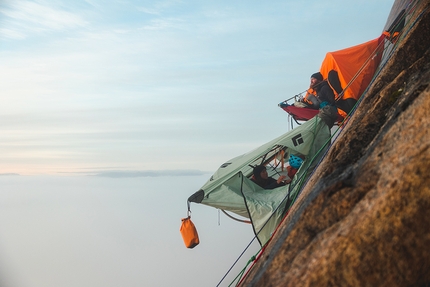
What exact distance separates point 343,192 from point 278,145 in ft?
22.9

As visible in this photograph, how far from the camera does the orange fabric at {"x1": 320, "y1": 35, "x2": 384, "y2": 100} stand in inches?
530

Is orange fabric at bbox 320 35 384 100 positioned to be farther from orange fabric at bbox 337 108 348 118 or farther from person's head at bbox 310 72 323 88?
orange fabric at bbox 337 108 348 118

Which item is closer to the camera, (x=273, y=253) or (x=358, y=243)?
(x=358, y=243)

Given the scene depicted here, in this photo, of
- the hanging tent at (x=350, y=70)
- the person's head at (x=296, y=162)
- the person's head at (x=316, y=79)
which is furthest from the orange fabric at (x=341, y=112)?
the person's head at (x=296, y=162)

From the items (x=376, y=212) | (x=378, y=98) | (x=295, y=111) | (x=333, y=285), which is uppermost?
(x=295, y=111)

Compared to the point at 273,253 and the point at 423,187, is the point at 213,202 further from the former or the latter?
the point at 423,187

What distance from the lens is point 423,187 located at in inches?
200

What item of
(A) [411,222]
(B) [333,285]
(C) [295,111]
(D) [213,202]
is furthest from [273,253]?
(C) [295,111]

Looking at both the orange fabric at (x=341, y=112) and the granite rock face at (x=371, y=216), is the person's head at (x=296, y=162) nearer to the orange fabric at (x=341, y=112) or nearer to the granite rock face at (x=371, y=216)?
the orange fabric at (x=341, y=112)

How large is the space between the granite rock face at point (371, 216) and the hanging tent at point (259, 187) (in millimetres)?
4704

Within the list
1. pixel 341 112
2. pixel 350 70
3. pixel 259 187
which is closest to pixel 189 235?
pixel 259 187

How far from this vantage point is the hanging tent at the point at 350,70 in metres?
13.4

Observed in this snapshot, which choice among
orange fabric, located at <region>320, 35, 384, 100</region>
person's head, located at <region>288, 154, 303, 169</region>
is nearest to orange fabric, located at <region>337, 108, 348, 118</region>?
orange fabric, located at <region>320, 35, 384, 100</region>

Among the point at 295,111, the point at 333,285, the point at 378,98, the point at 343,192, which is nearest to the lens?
the point at 333,285
